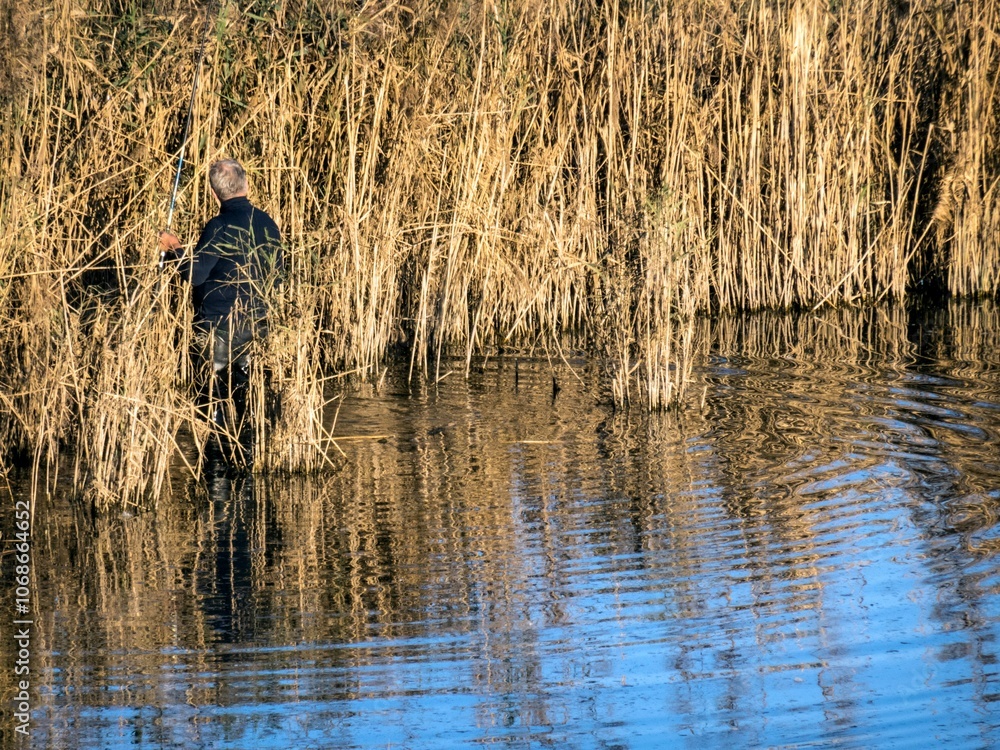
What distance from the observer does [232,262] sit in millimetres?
7148

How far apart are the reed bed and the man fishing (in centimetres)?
20

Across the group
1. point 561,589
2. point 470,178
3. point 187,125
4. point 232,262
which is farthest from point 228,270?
point 561,589

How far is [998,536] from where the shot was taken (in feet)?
17.8

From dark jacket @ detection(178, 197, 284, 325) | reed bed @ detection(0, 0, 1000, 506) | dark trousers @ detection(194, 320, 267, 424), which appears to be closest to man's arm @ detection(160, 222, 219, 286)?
dark jacket @ detection(178, 197, 284, 325)

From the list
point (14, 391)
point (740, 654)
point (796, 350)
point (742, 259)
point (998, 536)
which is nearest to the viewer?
point (740, 654)

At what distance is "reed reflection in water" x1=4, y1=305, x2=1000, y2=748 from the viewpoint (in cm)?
397

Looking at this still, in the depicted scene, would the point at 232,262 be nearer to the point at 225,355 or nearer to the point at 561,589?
the point at 225,355

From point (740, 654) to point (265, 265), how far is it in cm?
378

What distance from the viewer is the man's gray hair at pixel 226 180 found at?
23.5 ft

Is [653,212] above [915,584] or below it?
above

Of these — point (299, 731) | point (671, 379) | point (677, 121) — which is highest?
point (677, 121)

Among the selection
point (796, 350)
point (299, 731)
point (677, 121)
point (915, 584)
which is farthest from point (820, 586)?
point (677, 121)

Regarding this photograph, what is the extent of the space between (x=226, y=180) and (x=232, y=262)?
1.41 feet

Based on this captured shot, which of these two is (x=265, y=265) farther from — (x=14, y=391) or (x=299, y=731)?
(x=299, y=731)
